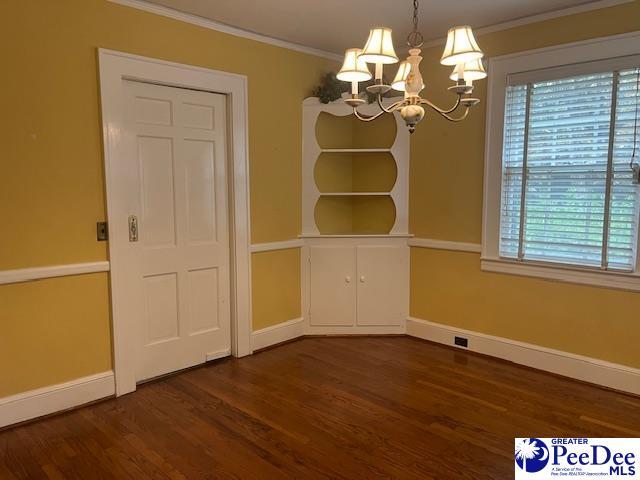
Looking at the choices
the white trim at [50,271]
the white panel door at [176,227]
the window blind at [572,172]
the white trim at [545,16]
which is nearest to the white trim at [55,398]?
the white panel door at [176,227]

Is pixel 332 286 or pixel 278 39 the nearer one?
pixel 278 39

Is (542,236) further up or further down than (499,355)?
further up

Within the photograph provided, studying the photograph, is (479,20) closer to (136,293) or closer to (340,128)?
(340,128)

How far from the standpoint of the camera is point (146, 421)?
8.92 feet

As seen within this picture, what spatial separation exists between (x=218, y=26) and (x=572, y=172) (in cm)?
270

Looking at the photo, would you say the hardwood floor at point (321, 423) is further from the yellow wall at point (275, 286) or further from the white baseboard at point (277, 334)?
the yellow wall at point (275, 286)

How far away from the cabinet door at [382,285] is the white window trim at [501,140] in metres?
0.77

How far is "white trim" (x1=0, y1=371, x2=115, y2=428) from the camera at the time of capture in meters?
2.62

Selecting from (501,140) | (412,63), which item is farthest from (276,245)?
(412,63)

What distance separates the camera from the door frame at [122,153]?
9.45 feet

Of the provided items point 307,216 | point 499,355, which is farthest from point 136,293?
point 499,355

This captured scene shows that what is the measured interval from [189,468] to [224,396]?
2.51ft

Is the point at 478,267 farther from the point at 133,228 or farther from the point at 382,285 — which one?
the point at 133,228

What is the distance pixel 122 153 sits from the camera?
296 cm
